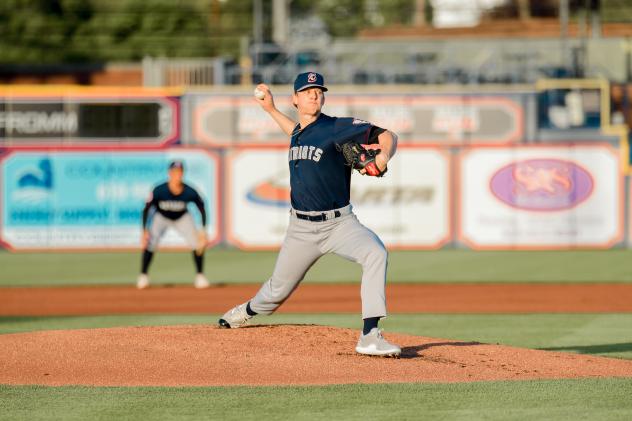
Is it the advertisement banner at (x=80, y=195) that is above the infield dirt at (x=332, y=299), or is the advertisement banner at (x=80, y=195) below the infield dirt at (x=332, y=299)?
above

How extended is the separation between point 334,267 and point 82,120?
307 inches

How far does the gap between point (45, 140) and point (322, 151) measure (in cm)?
1961

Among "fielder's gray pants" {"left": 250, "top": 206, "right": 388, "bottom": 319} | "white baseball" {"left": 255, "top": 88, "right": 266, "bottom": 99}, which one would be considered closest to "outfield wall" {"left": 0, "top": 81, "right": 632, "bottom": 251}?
"white baseball" {"left": 255, "top": 88, "right": 266, "bottom": 99}

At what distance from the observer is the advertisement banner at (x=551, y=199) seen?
27562mm

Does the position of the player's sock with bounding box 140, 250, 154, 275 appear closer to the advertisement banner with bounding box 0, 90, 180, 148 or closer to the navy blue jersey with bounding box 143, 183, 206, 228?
the navy blue jersey with bounding box 143, 183, 206, 228

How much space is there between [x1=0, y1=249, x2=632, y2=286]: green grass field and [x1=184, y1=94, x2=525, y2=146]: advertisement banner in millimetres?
2666

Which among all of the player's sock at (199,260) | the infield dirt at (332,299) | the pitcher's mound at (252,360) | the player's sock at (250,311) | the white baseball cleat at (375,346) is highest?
the player's sock at (250,311)

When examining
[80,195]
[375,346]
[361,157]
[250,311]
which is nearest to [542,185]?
[80,195]

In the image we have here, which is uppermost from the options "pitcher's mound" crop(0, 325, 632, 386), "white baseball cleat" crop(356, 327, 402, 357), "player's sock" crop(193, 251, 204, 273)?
"white baseball cleat" crop(356, 327, 402, 357)

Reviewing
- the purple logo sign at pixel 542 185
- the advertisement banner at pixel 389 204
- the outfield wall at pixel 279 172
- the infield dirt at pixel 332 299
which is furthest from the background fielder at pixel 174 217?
the purple logo sign at pixel 542 185

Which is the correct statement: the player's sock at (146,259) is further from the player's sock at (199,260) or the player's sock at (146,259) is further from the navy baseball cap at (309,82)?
the navy baseball cap at (309,82)

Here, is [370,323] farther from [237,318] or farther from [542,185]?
[542,185]

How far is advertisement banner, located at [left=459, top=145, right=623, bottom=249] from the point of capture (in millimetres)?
27562

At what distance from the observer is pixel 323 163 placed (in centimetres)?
913
